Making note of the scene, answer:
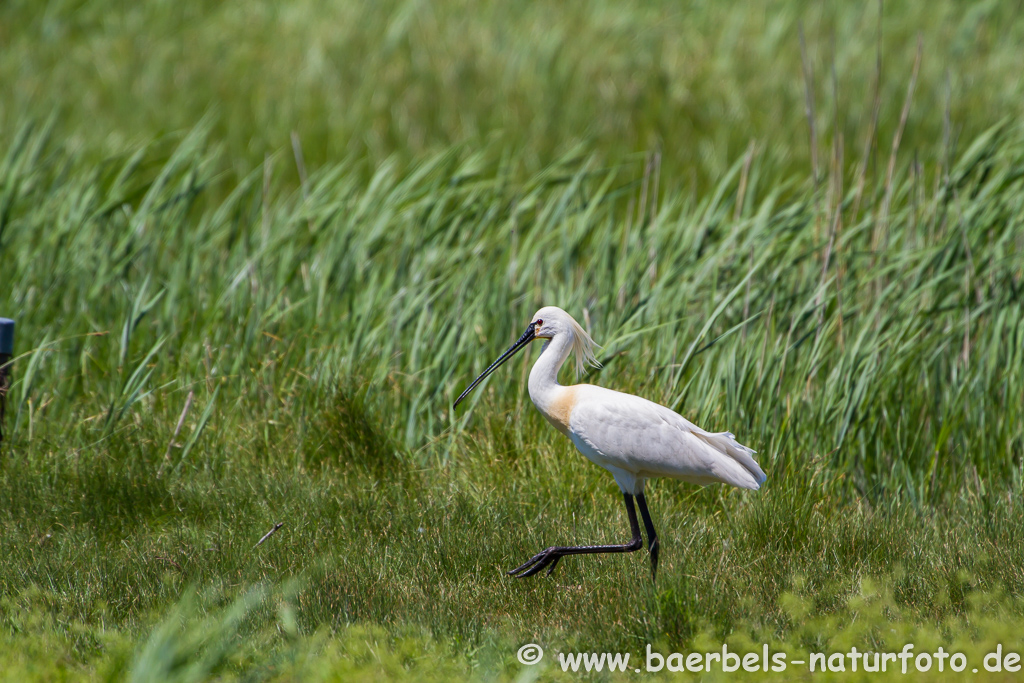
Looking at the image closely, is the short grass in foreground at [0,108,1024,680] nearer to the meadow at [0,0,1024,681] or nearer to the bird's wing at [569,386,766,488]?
the meadow at [0,0,1024,681]

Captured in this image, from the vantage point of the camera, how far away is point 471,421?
4672 millimetres

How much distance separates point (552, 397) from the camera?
11.8ft

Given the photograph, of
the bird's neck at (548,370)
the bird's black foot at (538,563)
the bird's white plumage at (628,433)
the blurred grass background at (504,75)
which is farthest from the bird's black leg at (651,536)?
the blurred grass background at (504,75)

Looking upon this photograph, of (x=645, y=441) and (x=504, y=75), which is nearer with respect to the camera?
(x=645, y=441)

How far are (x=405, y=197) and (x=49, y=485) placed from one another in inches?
97.9

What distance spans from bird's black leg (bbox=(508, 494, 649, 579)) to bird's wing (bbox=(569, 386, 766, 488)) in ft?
0.78

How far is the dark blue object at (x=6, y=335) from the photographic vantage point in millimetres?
4070

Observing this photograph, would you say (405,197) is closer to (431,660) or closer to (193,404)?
(193,404)

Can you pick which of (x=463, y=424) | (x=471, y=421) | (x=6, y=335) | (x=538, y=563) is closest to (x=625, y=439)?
(x=538, y=563)

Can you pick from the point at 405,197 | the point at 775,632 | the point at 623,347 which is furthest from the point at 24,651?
the point at 405,197

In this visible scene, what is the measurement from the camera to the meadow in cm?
326

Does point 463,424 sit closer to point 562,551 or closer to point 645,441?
point 562,551

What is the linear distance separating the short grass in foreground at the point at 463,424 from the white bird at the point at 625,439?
0.27 m

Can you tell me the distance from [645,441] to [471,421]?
1.38 metres
